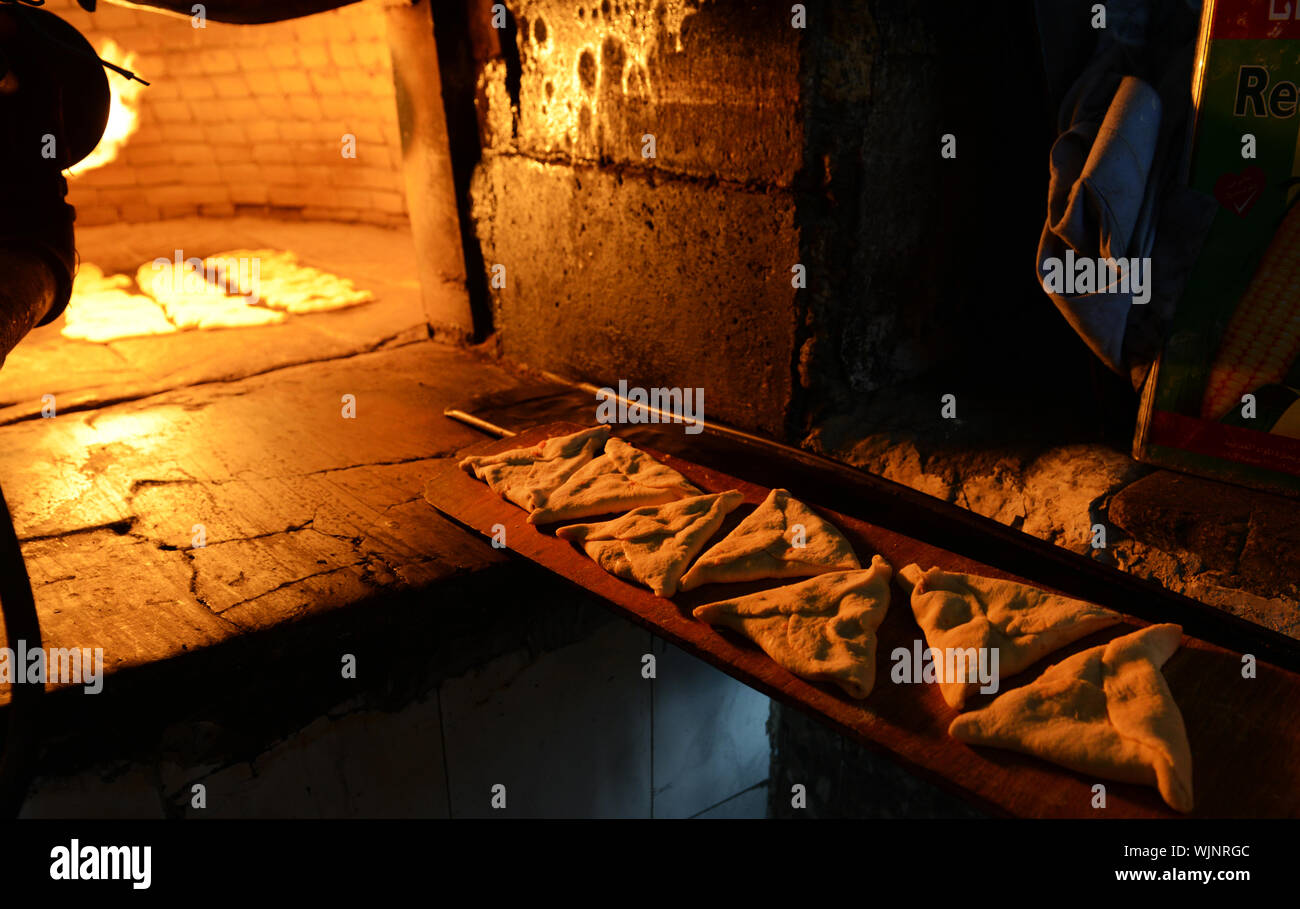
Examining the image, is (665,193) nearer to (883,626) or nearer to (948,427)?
(948,427)

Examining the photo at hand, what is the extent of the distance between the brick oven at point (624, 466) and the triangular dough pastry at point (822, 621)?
2 cm

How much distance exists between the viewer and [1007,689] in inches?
76.8

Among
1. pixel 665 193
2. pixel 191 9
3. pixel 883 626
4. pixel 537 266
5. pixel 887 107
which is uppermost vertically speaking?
pixel 191 9

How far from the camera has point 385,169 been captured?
9.06 metres

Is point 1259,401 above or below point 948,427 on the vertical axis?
above

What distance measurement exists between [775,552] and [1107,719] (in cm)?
91

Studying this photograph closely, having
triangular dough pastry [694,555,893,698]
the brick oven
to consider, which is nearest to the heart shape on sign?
the brick oven

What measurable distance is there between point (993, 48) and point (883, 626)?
2.44m

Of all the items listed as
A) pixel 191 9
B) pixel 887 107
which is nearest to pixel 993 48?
pixel 887 107

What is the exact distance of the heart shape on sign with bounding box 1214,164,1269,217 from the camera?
255cm

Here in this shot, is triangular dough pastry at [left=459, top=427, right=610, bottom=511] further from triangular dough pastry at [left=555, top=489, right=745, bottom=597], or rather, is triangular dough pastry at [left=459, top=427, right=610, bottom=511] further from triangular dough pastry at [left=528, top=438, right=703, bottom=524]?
triangular dough pastry at [left=555, top=489, right=745, bottom=597]

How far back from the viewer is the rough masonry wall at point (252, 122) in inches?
348

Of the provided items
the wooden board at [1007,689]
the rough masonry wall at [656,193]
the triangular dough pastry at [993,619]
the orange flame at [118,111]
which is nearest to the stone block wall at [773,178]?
the rough masonry wall at [656,193]

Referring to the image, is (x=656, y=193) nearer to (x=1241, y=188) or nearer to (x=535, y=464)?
(x=535, y=464)
